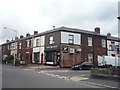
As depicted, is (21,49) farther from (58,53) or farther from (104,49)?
(104,49)

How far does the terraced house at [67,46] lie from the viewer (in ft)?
115

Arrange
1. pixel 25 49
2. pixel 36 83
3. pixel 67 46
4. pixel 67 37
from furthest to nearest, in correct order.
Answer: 1. pixel 25 49
2. pixel 67 37
3. pixel 67 46
4. pixel 36 83

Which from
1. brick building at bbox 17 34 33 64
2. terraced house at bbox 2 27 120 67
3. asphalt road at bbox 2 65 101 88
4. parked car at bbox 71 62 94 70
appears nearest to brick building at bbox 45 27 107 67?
terraced house at bbox 2 27 120 67

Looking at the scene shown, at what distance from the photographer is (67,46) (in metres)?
35.3

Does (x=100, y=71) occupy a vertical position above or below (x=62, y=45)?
below

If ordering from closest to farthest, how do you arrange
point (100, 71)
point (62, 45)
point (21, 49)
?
point (100, 71)
point (62, 45)
point (21, 49)

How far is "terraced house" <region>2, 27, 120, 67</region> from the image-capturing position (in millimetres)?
35013

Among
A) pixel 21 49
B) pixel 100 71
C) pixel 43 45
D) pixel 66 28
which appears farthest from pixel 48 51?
pixel 100 71

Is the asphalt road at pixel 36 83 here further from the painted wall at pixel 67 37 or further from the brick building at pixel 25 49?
the brick building at pixel 25 49

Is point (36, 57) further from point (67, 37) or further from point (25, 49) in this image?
point (67, 37)

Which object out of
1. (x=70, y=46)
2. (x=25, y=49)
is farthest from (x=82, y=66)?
(x=25, y=49)

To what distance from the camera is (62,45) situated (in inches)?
1366

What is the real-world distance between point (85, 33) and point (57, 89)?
1170 inches

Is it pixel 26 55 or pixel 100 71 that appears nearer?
pixel 100 71
